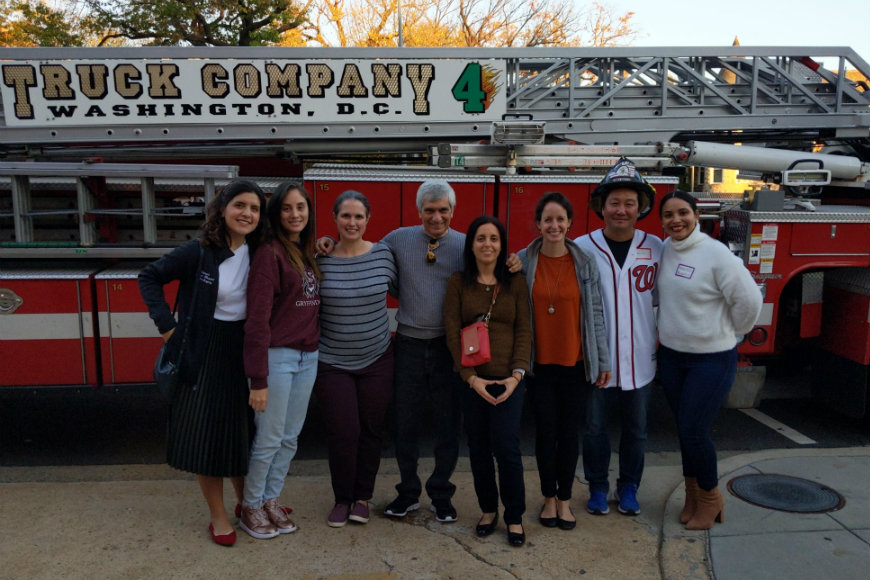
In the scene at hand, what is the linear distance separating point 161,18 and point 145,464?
1674 cm

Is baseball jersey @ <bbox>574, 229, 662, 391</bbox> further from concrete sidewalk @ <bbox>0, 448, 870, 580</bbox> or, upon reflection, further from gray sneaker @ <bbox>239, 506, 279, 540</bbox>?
gray sneaker @ <bbox>239, 506, 279, 540</bbox>

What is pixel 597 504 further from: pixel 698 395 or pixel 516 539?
pixel 698 395

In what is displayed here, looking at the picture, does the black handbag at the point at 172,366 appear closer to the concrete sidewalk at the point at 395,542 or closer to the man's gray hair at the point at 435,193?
the concrete sidewalk at the point at 395,542

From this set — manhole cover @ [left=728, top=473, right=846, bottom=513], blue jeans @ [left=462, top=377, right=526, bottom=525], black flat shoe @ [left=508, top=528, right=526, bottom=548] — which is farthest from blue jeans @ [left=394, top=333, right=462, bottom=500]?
manhole cover @ [left=728, top=473, right=846, bottom=513]

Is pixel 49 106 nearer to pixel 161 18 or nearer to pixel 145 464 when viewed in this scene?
pixel 145 464

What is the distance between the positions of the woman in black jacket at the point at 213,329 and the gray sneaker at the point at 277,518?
1.00 feet

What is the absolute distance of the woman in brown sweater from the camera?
3.48 m

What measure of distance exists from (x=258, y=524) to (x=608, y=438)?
6.27 feet

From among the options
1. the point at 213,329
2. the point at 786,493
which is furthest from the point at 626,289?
the point at 213,329

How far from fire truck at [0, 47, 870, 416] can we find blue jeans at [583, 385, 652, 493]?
158 centimetres

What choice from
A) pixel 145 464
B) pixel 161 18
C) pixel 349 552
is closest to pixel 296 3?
pixel 161 18

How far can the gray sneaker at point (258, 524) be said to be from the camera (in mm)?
3688

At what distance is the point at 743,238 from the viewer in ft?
16.9

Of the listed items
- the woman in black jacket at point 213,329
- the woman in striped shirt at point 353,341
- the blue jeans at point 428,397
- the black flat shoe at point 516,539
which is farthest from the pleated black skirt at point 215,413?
the black flat shoe at point 516,539
